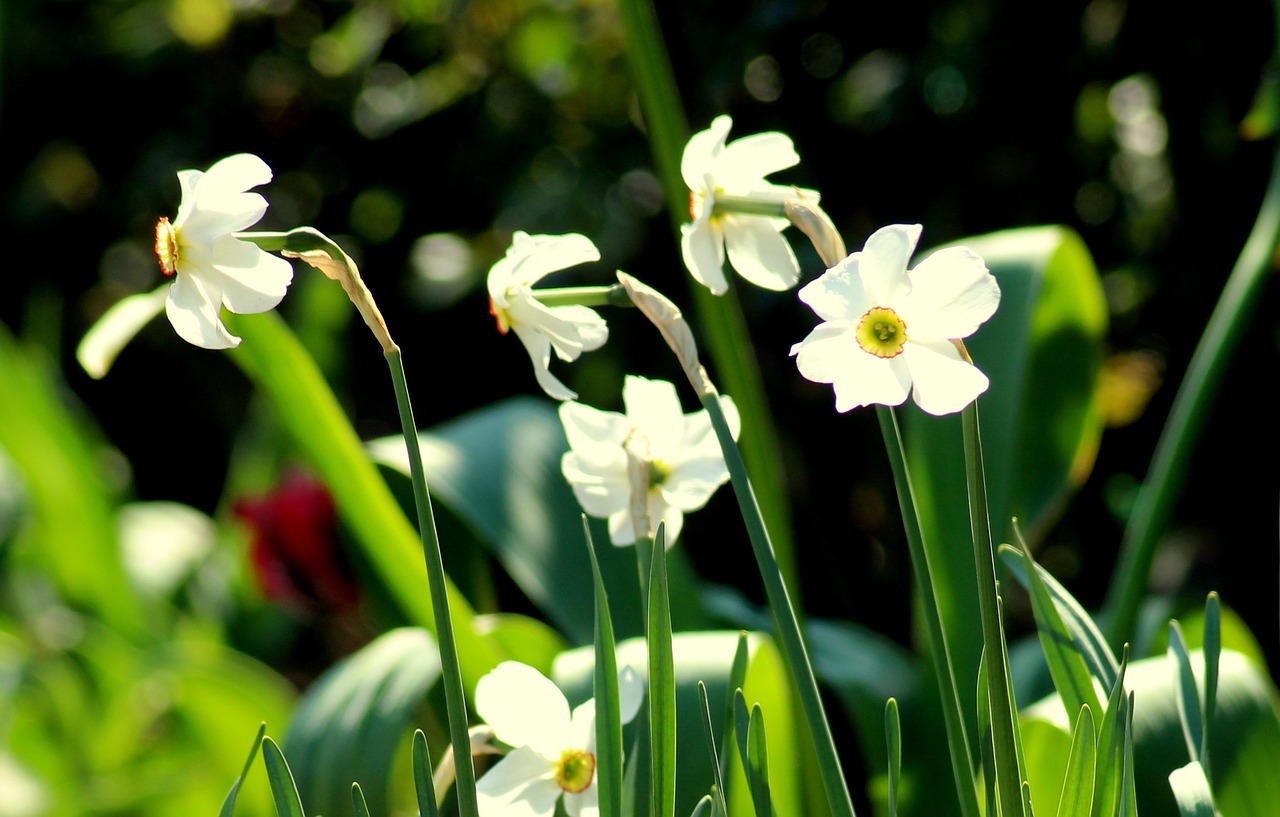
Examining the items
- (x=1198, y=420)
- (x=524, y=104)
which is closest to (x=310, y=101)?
(x=524, y=104)

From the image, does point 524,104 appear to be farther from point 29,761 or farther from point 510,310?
point 510,310

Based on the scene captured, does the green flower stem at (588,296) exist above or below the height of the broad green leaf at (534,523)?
above

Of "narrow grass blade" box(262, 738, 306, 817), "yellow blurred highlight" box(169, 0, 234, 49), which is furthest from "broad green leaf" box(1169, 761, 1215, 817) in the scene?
"yellow blurred highlight" box(169, 0, 234, 49)

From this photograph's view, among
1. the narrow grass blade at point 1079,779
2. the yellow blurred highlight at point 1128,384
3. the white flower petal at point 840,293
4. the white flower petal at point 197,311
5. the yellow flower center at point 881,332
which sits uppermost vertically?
the white flower petal at point 197,311

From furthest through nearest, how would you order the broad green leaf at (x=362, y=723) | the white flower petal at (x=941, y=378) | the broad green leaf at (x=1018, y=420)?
the broad green leaf at (x=1018, y=420) < the broad green leaf at (x=362, y=723) < the white flower petal at (x=941, y=378)

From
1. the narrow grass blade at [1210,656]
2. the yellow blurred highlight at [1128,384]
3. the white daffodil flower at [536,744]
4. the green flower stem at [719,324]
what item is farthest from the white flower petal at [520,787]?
the yellow blurred highlight at [1128,384]

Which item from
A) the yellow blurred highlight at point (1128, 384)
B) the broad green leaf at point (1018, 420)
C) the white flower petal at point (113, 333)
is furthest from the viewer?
the yellow blurred highlight at point (1128, 384)

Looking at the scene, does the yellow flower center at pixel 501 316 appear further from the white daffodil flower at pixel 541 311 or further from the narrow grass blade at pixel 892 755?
the narrow grass blade at pixel 892 755

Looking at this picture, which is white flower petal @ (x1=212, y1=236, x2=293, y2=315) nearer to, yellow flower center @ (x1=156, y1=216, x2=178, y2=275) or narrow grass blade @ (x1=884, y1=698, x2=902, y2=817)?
yellow flower center @ (x1=156, y1=216, x2=178, y2=275)

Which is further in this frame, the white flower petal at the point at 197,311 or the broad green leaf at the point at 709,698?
the broad green leaf at the point at 709,698
